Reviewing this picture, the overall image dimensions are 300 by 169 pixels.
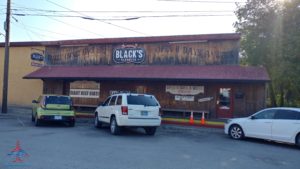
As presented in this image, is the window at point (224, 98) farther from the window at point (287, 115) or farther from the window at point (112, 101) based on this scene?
the window at point (112, 101)

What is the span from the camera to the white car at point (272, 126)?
1268cm

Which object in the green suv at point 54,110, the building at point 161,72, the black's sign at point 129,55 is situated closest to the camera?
the green suv at point 54,110

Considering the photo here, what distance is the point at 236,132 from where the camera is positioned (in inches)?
568

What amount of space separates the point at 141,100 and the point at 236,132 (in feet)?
14.0

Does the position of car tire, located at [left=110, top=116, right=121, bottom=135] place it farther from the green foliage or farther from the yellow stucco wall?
the yellow stucco wall

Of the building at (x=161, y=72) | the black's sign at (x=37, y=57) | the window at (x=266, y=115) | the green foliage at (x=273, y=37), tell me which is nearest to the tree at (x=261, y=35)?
the green foliage at (x=273, y=37)

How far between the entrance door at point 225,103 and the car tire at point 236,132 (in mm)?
5723

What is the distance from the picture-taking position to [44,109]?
53.7 feet

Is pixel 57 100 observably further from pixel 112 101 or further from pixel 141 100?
pixel 141 100

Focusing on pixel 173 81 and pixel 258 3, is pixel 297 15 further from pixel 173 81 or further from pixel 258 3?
pixel 173 81

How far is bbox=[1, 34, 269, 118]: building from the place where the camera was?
1988 cm

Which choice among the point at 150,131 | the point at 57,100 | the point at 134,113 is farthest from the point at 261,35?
the point at 57,100

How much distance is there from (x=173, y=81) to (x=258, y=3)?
7326mm

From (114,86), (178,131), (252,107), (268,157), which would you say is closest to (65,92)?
(114,86)
